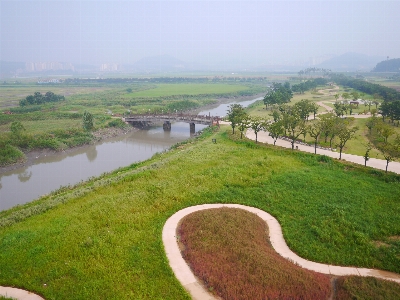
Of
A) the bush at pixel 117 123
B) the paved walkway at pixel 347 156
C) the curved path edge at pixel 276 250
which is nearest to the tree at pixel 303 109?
A: the paved walkway at pixel 347 156

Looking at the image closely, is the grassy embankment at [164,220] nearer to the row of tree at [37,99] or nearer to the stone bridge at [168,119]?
the stone bridge at [168,119]

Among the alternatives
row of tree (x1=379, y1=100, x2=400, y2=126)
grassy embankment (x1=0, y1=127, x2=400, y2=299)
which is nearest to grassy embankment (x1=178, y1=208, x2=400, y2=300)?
grassy embankment (x1=0, y1=127, x2=400, y2=299)

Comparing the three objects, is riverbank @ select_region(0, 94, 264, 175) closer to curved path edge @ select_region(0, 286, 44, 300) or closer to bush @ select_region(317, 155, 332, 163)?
curved path edge @ select_region(0, 286, 44, 300)

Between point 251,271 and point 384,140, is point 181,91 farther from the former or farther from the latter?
point 251,271

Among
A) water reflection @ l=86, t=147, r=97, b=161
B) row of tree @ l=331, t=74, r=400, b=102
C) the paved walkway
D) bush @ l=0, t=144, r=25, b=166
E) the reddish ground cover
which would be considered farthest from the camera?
row of tree @ l=331, t=74, r=400, b=102

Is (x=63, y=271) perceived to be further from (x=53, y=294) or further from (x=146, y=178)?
(x=146, y=178)
